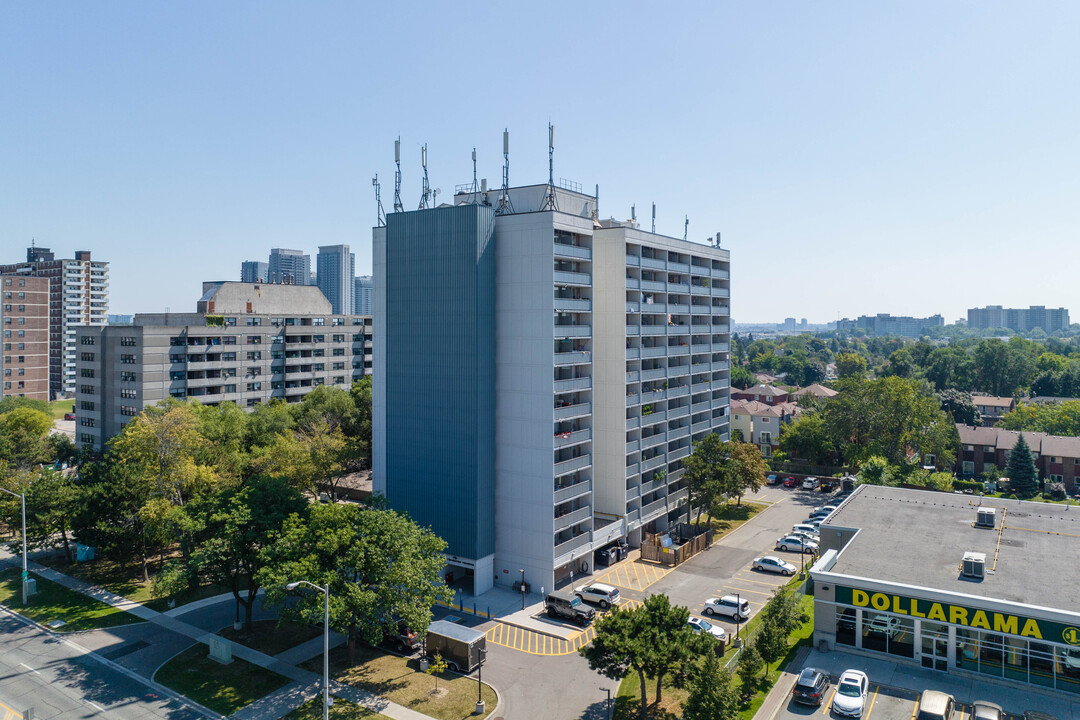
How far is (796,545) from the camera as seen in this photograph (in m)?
65.2

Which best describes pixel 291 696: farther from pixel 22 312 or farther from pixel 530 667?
pixel 22 312

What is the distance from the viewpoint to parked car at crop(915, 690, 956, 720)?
3397 cm

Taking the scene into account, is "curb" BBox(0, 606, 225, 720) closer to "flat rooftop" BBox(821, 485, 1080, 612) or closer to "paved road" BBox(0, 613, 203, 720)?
"paved road" BBox(0, 613, 203, 720)

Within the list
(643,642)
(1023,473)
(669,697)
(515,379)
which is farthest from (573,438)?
(1023,473)

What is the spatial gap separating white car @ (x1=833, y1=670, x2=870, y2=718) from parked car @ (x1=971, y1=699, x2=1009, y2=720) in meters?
5.16

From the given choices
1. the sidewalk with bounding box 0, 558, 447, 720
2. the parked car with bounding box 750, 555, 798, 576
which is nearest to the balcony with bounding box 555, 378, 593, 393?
the parked car with bounding box 750, 555, 798, 576

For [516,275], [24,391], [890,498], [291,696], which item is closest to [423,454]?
[516,275]

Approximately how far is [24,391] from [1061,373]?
9846 inches

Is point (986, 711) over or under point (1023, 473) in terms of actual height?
under

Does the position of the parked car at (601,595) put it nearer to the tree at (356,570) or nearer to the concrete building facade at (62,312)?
the tree at (356,570)

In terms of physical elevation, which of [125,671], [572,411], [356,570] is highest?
[572,411]

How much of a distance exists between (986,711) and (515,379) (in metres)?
36.4

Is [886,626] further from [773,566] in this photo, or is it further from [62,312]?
[62,312]

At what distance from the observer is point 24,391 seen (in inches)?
6033
